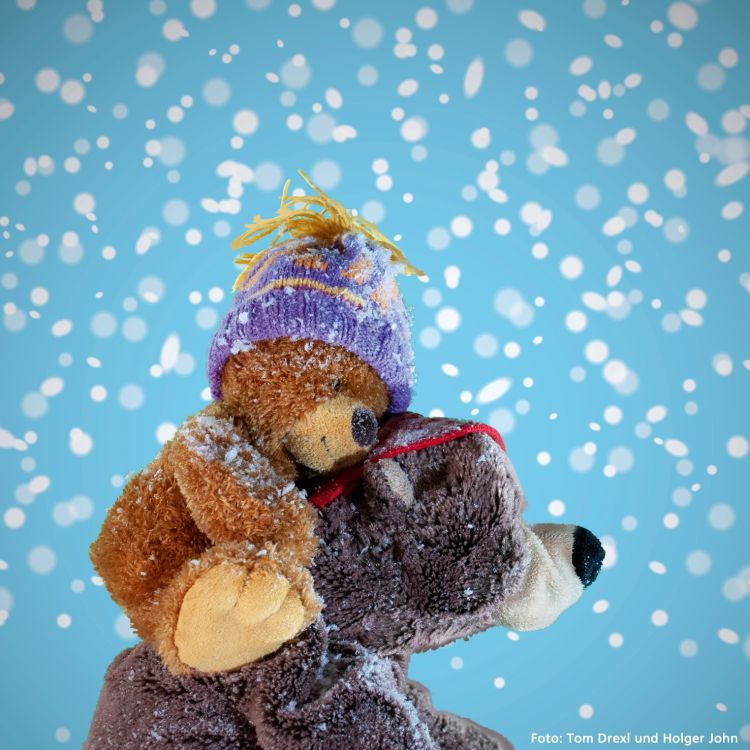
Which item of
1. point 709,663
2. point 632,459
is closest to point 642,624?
point 709,663

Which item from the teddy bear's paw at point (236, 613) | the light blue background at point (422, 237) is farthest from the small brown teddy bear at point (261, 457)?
the light blue background at point (422, 237)

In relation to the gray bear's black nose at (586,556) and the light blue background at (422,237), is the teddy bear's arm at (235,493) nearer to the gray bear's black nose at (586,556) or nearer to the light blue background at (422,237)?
the gray bear's black nose at (586,556)

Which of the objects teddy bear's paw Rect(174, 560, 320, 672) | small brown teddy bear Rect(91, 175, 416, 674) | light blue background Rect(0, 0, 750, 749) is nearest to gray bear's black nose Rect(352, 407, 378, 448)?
small brown teddy bear Rect(91, 175, 416, 674)

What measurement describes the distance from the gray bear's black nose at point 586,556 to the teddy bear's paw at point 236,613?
0.23 m

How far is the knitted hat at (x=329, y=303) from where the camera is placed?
559 millimetres

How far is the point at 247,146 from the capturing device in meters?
1.06

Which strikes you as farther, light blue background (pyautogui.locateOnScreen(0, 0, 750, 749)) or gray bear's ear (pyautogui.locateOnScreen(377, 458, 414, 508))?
light blue background (pyautogui.locateOnScreen(0, 0, 750, 749))

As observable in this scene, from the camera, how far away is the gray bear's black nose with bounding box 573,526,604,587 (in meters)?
0.57

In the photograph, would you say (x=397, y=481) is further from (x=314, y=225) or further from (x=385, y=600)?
(x=314, y=225)

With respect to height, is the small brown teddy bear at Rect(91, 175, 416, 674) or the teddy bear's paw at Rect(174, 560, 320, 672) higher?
the small brown teddy bear at Rect(91, 175, 416, 674)

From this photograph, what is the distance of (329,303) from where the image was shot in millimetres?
562

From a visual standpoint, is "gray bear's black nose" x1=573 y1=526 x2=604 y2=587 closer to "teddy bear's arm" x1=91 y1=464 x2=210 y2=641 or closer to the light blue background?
"teddy bear's arm" x1=91 y1=464 x2=210 y2=641

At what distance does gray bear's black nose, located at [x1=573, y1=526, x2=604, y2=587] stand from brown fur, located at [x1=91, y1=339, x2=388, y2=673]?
0.20m

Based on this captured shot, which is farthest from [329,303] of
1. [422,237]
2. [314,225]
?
[422,237]
